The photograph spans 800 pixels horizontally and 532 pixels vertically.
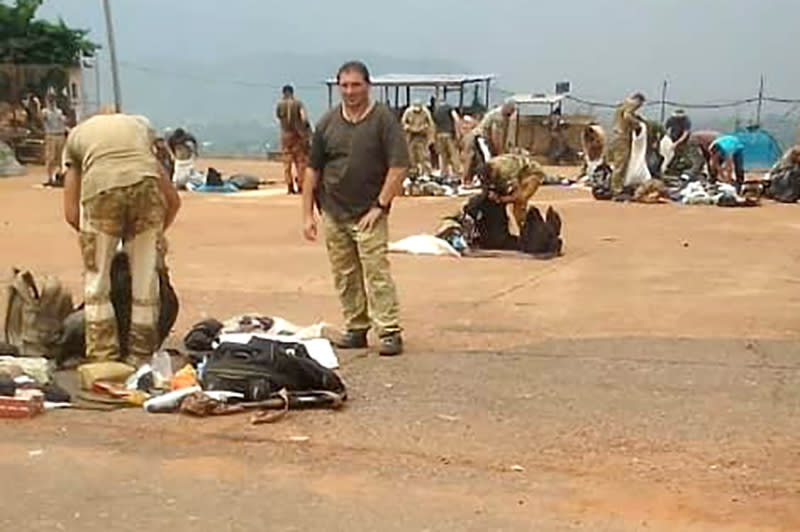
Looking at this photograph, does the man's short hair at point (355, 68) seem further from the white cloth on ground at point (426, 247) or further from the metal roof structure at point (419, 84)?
the metal roof structure at point (419, 84)

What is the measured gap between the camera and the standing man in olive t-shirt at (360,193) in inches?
343

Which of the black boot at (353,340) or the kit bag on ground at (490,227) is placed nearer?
the black boot at (353,340)

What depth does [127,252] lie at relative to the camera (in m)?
8.16

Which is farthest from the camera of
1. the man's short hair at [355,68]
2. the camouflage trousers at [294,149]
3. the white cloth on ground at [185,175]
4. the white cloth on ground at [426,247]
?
the white cloth on ground at [185,175]

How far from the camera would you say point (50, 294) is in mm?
8570

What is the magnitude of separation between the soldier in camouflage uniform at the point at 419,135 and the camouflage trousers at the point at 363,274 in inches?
629

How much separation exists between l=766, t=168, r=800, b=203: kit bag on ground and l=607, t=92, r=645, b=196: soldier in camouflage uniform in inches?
104

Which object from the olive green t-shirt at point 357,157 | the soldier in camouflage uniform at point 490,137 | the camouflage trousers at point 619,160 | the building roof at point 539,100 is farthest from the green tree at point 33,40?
the olive green t-shirt at point 357,157

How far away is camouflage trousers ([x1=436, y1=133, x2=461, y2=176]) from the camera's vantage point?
88.3ft

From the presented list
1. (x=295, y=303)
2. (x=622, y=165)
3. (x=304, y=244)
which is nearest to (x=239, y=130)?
(x=622, y=165)

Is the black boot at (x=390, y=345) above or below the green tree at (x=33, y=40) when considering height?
below

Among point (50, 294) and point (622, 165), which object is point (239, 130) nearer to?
point (622, 165)

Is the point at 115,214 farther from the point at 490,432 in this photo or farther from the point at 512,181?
the point at 512,181

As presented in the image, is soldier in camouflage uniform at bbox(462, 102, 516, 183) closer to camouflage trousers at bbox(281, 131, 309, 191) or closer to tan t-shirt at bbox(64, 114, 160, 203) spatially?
camouflage trousers at bbox(281, 131, 309, 191)
